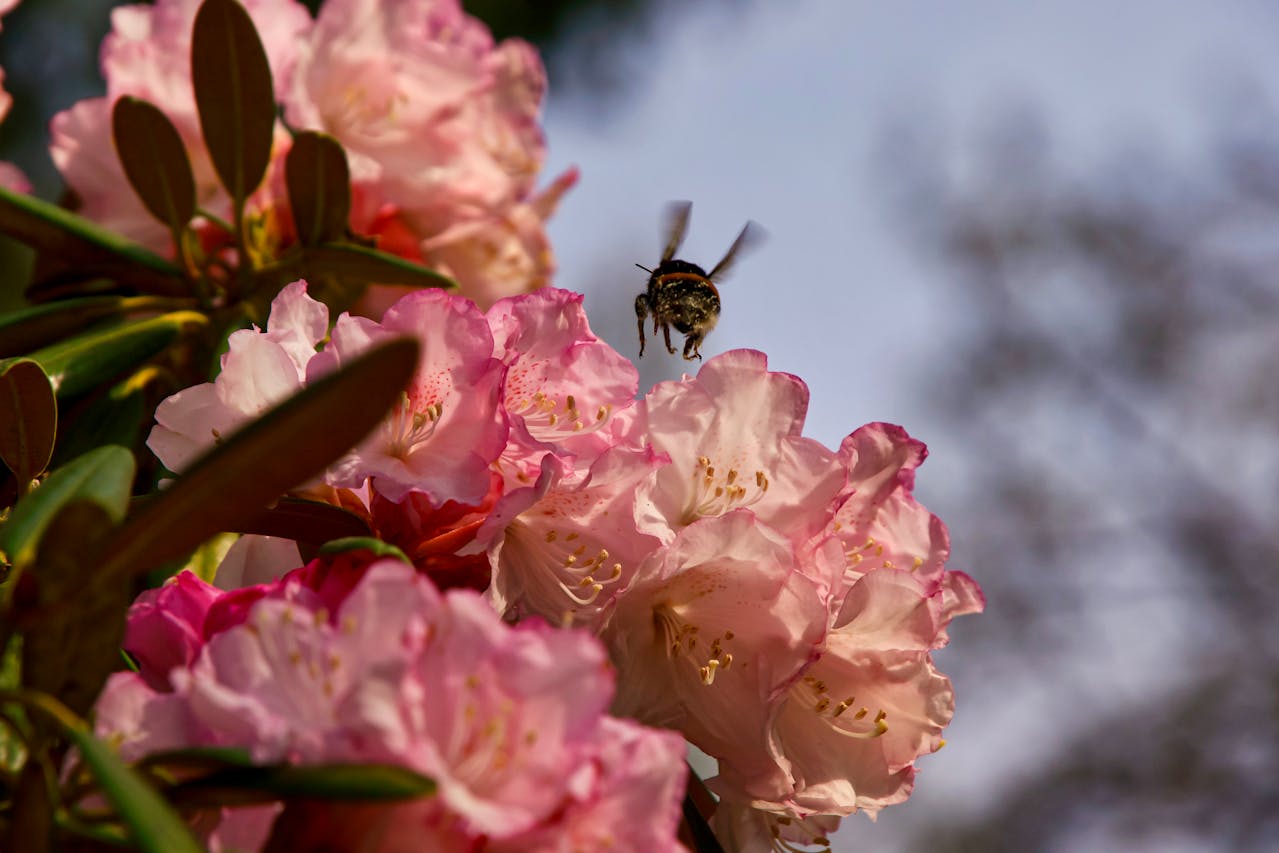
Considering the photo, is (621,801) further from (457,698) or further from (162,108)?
(162,108)

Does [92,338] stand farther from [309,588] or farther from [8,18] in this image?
[8,18]

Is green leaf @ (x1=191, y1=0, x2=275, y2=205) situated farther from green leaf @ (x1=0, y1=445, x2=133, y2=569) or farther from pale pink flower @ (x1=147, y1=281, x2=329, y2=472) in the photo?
green leaf @ (x1=0, y1=445, x2=133, y2=569)

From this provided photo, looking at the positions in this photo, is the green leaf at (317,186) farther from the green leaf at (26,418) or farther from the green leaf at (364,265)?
the green leaf at (26,418)

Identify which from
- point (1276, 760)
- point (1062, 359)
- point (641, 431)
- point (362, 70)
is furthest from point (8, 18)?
point (1276, 760)

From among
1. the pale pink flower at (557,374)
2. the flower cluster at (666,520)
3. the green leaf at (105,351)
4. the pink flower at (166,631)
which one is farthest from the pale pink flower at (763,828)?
the green leaf at (105,351)

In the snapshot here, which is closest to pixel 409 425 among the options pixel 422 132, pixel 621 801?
pixel 621 801

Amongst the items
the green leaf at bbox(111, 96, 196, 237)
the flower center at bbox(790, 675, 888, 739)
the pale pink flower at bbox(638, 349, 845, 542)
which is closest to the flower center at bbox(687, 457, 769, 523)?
the pale pink flower at bbox(638, 349, 845, 542)
